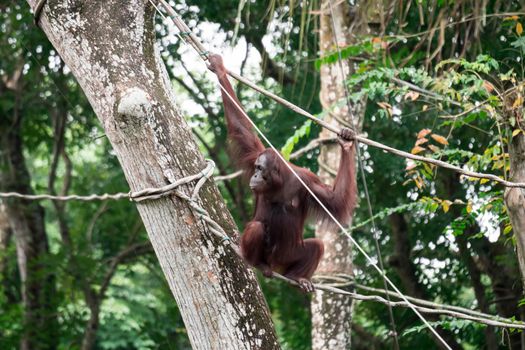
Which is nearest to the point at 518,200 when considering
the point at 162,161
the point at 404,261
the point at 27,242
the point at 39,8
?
the point at 162,161

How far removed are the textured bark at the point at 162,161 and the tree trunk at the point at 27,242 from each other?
22.0 ft

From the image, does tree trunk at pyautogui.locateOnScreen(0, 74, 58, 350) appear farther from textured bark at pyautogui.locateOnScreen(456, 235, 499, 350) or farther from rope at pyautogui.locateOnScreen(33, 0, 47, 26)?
rope at pyautogui.locateOnScreen(33, 0, 47, 26)

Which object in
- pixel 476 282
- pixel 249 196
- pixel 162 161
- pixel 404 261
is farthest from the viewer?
pixel 249 196

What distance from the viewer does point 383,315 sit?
914 cm

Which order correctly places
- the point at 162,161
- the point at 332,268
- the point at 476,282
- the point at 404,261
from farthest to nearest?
the point at 404,261 < the point at 476,282 < the point at 332,268 < the point at 162,161

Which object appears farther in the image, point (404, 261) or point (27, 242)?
point (27, 242)

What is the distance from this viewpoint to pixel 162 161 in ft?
12.6

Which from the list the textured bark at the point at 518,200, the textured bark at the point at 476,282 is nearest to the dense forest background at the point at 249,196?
the textured bark at the point at 476,282

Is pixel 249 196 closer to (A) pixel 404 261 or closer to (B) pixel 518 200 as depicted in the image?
(A) pixel 404 261

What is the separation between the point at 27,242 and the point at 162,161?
7.86 m

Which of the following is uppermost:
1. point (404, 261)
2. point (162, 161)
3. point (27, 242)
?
point (27, 242)

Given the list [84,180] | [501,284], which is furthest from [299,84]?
[84,180]

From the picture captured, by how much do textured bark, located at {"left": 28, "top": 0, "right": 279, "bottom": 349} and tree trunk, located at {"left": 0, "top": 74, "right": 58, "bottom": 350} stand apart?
6.72 metres

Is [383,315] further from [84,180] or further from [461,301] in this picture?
[84,180]
